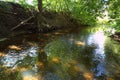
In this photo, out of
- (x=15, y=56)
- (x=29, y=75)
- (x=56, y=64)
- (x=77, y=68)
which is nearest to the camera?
(x=29, y=75)

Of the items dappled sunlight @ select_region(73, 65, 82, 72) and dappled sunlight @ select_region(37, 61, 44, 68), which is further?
dappled sunlight @ select_region(37, 61, 44, 68)

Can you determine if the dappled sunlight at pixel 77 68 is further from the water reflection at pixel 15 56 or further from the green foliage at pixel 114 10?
the green foliage at pixel 114 10

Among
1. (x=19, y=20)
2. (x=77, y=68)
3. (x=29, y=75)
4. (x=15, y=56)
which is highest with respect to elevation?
(x=19, y=20)

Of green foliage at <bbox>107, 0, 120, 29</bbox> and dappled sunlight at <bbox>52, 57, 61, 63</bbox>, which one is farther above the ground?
green foliage at <bbox>107, 0, 120, 29</bbox>

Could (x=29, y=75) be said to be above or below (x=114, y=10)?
below

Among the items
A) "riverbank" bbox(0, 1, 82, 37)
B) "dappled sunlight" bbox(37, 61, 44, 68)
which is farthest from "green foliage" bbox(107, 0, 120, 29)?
"riverbank" bbox(0, 1, 82, 37)

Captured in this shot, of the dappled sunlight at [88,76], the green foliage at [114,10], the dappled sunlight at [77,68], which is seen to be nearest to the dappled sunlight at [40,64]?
the dappled sunlight at [77,68]

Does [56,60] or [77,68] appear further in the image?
[56,60]

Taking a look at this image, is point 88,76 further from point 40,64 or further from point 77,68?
point 40,64

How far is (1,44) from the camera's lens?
16062mm

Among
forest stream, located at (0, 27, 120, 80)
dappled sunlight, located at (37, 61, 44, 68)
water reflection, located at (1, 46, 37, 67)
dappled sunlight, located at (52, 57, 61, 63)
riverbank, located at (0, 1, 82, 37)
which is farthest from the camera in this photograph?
riverbank, located at (0, 1, 82, 37)

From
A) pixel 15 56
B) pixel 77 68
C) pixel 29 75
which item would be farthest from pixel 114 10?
pixel 15 56

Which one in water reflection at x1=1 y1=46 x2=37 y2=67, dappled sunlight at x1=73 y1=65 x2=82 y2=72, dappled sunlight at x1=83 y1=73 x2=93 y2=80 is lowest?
dappled sunlight at x1=83 y1=73 x2=93 y2=80

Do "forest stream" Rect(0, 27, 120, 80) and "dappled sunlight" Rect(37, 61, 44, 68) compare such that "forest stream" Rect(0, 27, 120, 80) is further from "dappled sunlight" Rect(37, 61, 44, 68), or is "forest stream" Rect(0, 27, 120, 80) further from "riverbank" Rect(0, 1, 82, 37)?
"riverbank" Rect(0, 1, 82, 37)
